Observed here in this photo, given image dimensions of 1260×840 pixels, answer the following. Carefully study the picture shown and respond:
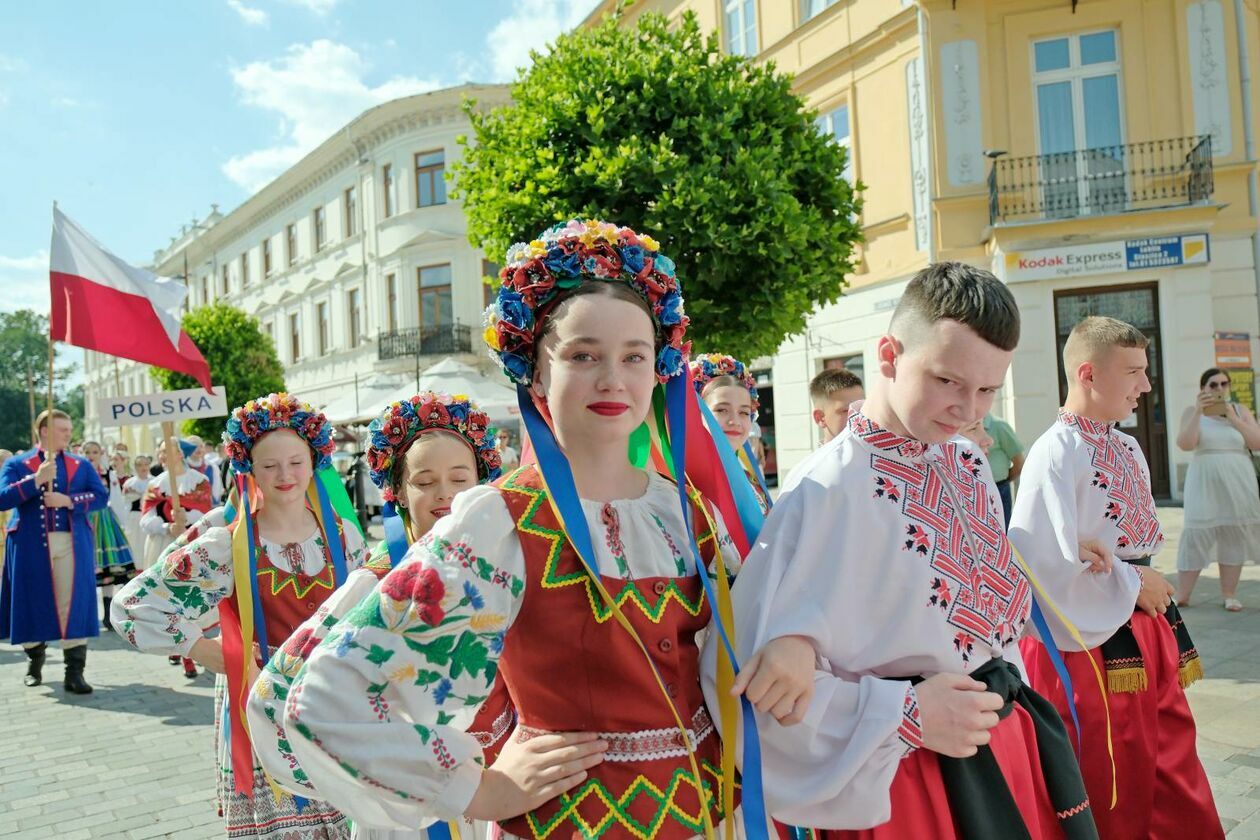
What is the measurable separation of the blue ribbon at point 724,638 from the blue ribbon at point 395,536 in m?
1.13

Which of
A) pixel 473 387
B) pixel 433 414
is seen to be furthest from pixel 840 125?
pixel 433 414

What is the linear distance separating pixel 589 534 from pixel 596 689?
0.91 feet

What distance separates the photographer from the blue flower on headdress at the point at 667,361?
1.89 meters

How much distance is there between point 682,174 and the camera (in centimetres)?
851

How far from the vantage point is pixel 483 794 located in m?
1.62

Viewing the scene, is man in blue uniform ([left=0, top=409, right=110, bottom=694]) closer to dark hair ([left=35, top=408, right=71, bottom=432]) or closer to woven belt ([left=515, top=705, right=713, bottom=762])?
dark hair ([left=35, top=408, right=71, bottom=432])

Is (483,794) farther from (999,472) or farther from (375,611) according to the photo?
(999,472)

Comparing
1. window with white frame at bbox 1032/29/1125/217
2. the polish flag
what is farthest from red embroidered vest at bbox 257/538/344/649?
window with white frame at bbox 1032/29/1125/217

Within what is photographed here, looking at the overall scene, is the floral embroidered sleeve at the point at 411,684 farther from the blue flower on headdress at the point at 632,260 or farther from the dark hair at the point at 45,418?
the dark hair at the point at 45,418

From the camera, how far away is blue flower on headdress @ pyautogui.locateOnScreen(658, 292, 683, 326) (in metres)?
1.86

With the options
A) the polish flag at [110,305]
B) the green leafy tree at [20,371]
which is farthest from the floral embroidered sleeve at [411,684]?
the green leafy tree at [20,371]

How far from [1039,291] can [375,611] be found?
14.6 meters

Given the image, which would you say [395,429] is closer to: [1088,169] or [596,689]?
[596,689]

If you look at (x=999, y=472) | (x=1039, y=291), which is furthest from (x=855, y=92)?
(x=999, y=472)
